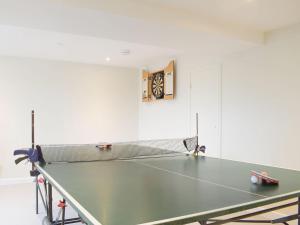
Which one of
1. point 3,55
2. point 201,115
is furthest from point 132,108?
point 3,55

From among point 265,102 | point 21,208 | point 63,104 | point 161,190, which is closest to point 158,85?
point 63,104

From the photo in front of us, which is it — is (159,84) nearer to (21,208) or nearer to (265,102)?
(265,102)

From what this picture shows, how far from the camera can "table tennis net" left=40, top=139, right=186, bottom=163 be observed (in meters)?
2.90

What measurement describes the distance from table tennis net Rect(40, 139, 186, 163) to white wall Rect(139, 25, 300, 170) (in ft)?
3.17

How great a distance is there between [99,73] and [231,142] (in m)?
3.25

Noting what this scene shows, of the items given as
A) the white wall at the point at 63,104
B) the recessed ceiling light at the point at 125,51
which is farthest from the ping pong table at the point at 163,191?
the white wall at the point at 63,104

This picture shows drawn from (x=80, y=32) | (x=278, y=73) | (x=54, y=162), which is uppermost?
(x=80, y=32)

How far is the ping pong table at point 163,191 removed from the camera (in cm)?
129

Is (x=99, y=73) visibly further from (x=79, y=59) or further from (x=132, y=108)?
(x=132, y=108)

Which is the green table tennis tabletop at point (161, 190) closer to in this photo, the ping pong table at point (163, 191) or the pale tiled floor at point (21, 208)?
the ping pong table at point (163, 191)

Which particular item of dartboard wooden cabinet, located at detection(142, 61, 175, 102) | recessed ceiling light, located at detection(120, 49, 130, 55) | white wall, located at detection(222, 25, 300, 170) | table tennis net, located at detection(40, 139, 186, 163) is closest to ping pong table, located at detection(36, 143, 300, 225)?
table tennis net, located at detection(40, 139, 186, 163)

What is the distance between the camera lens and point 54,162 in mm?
2744

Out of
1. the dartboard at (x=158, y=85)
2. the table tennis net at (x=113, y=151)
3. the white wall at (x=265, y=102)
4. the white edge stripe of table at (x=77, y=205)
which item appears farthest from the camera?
the dartboard at (x=158, y=85)

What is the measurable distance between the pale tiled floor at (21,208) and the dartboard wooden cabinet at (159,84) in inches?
102
